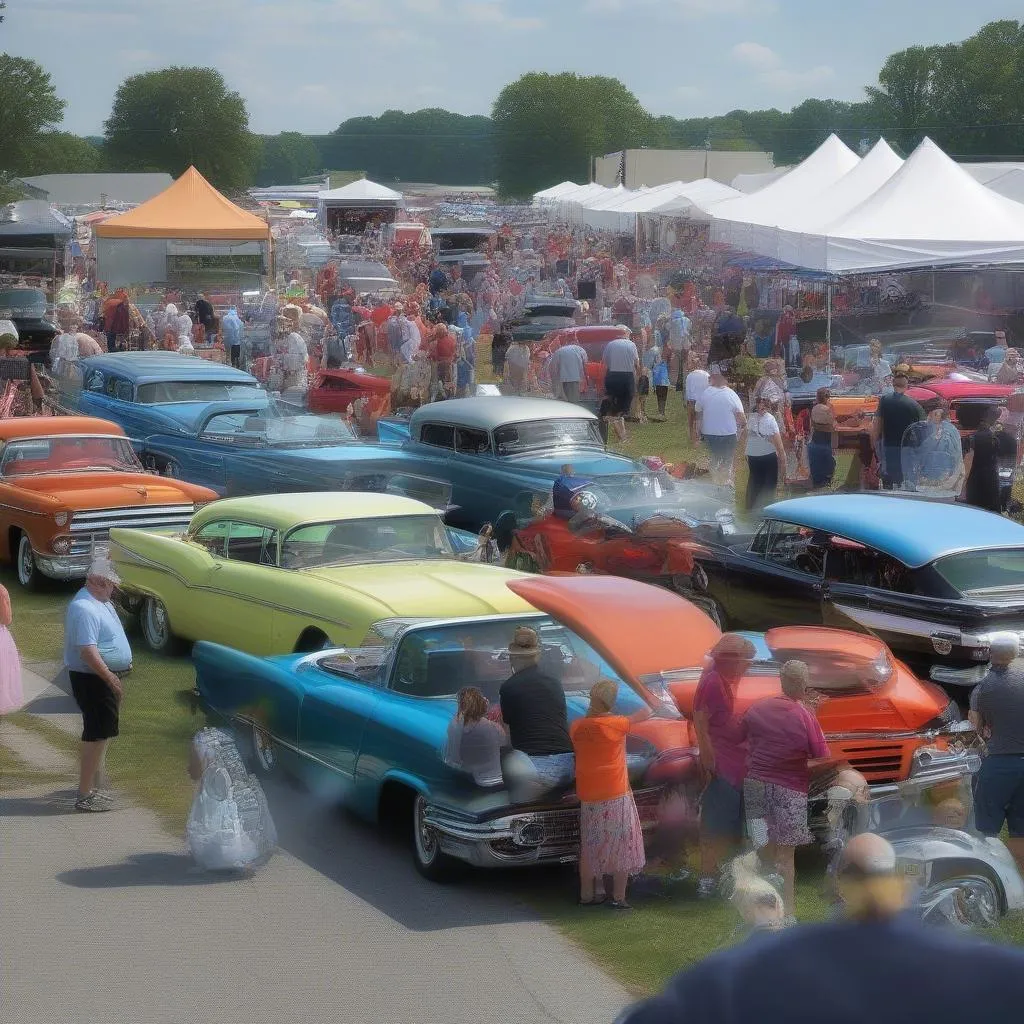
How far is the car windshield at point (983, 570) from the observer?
1017 centimetres

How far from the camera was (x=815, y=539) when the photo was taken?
442 inches

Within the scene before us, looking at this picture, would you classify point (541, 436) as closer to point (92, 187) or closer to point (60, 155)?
point (92, 187)

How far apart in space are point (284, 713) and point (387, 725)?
1113 millimetres

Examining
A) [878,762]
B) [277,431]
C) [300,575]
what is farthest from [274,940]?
[277,431]

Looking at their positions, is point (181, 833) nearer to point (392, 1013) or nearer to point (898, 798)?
point (392, 1013)

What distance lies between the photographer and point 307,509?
11.7 meters

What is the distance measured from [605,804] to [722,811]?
605mm

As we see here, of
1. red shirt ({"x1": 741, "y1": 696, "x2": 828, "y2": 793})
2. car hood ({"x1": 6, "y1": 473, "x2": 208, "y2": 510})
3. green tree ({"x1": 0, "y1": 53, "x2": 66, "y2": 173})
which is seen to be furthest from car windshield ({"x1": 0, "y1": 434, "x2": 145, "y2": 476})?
green tree ({"x1": 0, "y1": 53, "x2": 66, "y2": 173})

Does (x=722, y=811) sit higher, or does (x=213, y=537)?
(x=213, y=537)

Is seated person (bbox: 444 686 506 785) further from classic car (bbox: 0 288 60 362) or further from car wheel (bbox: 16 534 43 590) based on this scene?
classic car (bbox: 0 288 60 362)

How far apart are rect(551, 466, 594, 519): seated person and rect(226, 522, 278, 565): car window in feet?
10.1

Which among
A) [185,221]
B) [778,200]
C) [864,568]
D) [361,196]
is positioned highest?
[778,200]

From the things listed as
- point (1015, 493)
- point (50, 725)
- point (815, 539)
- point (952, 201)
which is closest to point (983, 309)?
point (952, 201)

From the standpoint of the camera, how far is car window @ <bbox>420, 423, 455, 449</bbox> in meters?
16.4
